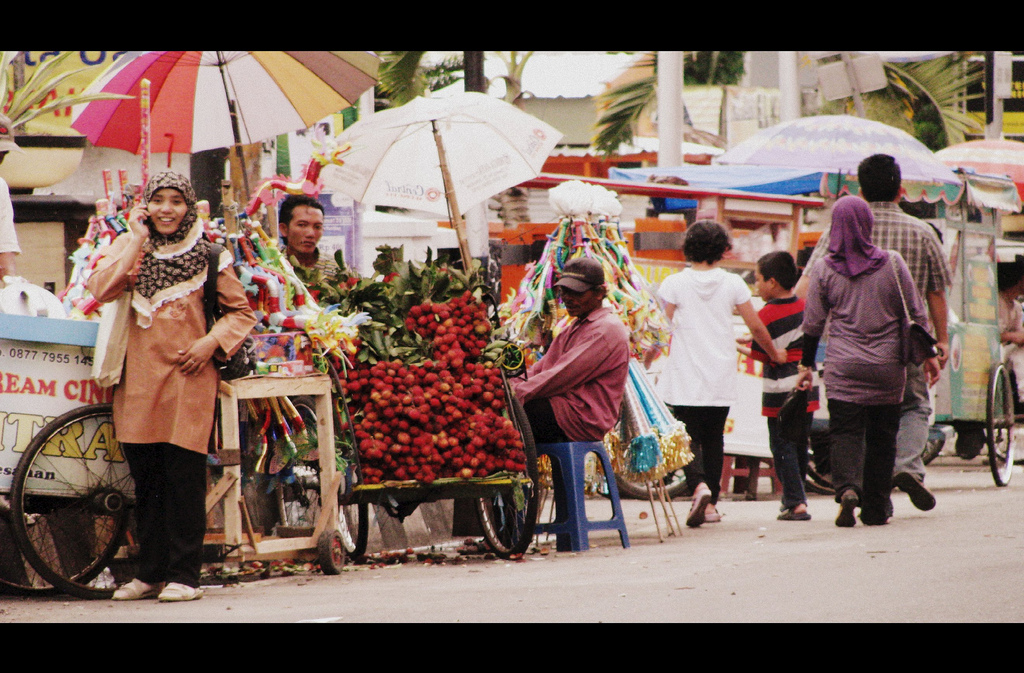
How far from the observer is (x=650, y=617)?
5477 millimetres

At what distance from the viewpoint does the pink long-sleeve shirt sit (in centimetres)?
761

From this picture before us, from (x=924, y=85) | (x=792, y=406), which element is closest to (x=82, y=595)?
(x=792, y=406)

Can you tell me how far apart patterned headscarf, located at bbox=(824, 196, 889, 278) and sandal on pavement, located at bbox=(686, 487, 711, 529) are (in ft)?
5.37

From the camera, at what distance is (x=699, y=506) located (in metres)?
8.73

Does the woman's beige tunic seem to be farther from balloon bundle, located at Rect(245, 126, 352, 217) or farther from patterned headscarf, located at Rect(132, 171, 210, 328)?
balloon bundle, located at Rect(245, 126, 352, 217)

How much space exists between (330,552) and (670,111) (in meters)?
9.97

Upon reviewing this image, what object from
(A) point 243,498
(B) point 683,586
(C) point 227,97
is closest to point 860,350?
(B) point 683,586

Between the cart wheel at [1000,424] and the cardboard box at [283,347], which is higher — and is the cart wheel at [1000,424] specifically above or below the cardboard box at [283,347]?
below

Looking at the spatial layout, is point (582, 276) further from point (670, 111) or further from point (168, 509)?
point (670, 111)

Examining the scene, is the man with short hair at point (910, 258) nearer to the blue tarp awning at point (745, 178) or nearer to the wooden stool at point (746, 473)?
the wooden stool at point (746, 473)

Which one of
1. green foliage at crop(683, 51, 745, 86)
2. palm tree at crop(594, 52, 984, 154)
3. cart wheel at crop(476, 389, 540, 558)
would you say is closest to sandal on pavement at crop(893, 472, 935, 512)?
cart wheel at crop(476, 389, 540, 558)

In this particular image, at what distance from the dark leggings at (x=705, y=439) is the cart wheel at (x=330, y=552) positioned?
9.03ft

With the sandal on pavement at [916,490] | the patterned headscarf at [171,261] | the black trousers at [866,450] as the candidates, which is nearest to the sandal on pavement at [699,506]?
the black trousers at [866,450]

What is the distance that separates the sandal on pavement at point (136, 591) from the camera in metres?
5.99
